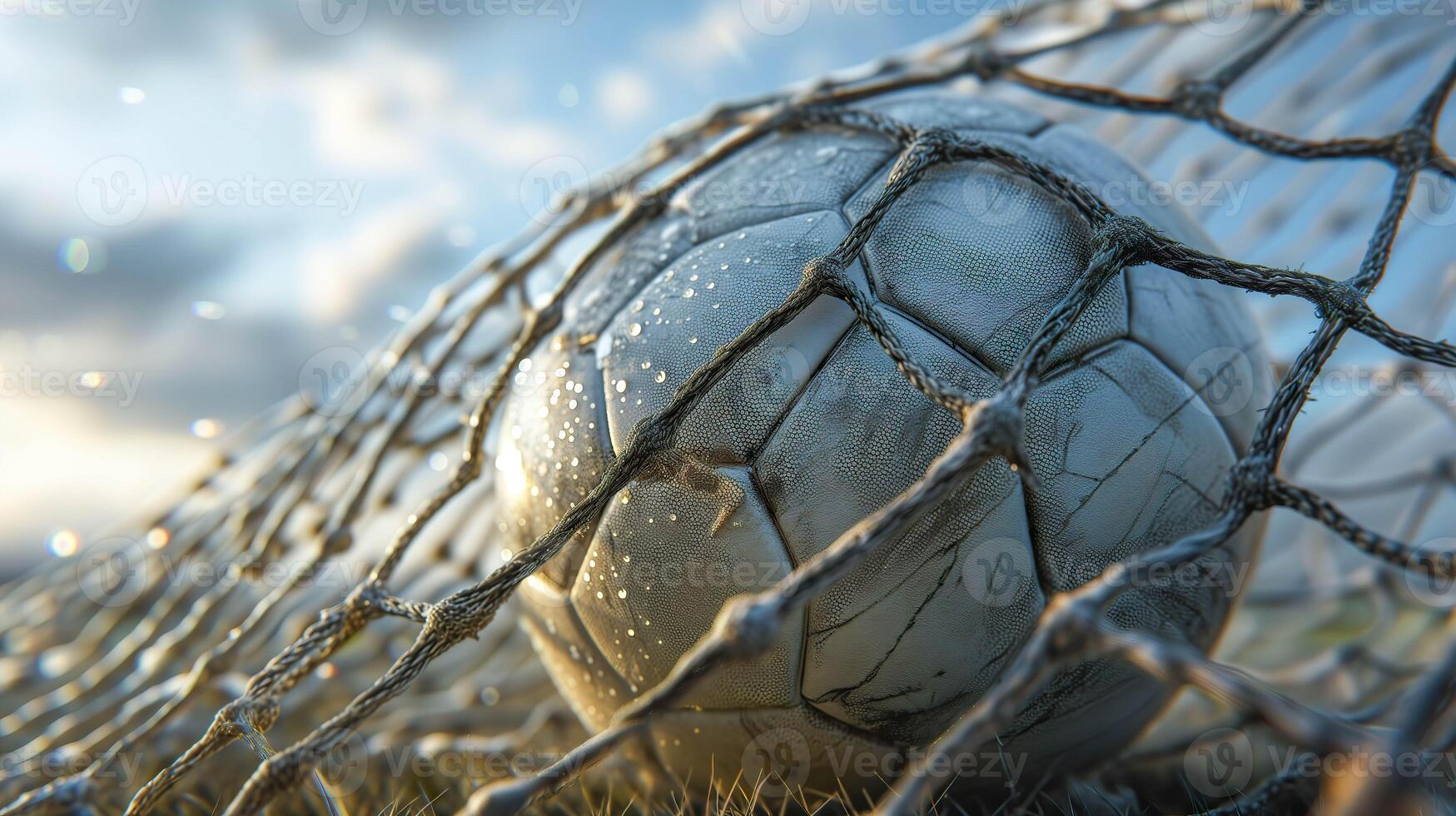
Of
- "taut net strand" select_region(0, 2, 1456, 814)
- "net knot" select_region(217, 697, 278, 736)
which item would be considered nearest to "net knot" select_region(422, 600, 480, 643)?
"taut net strand" select_region(0, 2, 1456, 814)

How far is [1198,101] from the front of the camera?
133cm

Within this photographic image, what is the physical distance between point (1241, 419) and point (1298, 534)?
1.60 meters

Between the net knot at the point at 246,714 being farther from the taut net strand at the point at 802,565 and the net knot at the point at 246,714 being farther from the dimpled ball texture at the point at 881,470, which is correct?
the dimpled ball texture at the point at 881,470

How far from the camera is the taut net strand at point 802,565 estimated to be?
74 centimetres

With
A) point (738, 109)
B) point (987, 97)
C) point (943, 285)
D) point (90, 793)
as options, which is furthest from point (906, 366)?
point (90, 793)

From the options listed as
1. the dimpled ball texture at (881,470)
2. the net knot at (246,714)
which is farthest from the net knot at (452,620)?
the net knot at (246,714)

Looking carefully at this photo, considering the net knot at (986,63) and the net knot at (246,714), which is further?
the net knot at (986,63)

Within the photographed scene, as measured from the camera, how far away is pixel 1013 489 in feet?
3.03

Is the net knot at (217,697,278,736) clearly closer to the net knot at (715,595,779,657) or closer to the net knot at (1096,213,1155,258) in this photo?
the net knot at (715,595,779,657)

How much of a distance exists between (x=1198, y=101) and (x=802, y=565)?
1.00 m

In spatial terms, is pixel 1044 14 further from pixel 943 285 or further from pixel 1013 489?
pixel 1013 489

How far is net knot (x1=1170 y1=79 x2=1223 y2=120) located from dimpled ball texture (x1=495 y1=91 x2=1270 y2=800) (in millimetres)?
307

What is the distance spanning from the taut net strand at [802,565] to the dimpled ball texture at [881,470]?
5 cm

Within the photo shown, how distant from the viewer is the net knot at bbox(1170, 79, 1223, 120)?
133 centimetres
